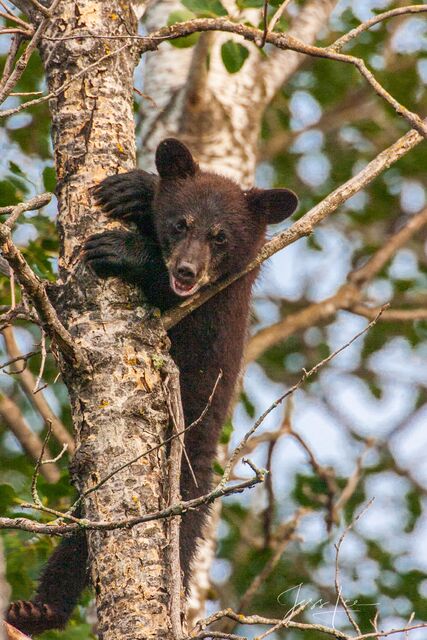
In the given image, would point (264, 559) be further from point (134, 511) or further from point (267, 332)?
point (134, 511)

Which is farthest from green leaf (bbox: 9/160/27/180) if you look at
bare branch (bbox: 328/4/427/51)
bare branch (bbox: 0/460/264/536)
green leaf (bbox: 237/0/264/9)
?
bare branch (bbox: 0/460/264/536)

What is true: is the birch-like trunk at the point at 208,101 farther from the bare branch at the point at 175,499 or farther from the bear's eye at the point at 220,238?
the bare branch at the point at 175,499

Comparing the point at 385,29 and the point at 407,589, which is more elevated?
the point at 385,29

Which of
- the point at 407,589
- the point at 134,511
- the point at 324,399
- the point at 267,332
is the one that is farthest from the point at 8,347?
the point at 324,399

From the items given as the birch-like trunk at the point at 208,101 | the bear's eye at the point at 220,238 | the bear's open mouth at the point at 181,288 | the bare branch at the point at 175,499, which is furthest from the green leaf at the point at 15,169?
the bare branch at the point at 175,499

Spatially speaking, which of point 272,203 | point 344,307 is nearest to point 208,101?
point 344,307

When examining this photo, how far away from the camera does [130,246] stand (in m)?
5.19

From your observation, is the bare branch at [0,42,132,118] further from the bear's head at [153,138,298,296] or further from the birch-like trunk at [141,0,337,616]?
the birch-like trunk at [141,0,337,616]

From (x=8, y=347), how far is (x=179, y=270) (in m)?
2.25

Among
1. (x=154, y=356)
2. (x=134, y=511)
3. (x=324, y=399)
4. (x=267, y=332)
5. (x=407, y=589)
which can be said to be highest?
(x=154, y=356)

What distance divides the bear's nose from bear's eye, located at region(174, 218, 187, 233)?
0.36m

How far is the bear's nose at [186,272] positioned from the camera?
5.43 metres

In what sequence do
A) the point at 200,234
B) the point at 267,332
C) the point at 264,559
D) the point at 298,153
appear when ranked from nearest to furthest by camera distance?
the point at 200,234 < the point at 264,559 < the point at 267,332 < the point at 298,153

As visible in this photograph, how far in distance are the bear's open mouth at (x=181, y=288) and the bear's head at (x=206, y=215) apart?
0.02 meters
